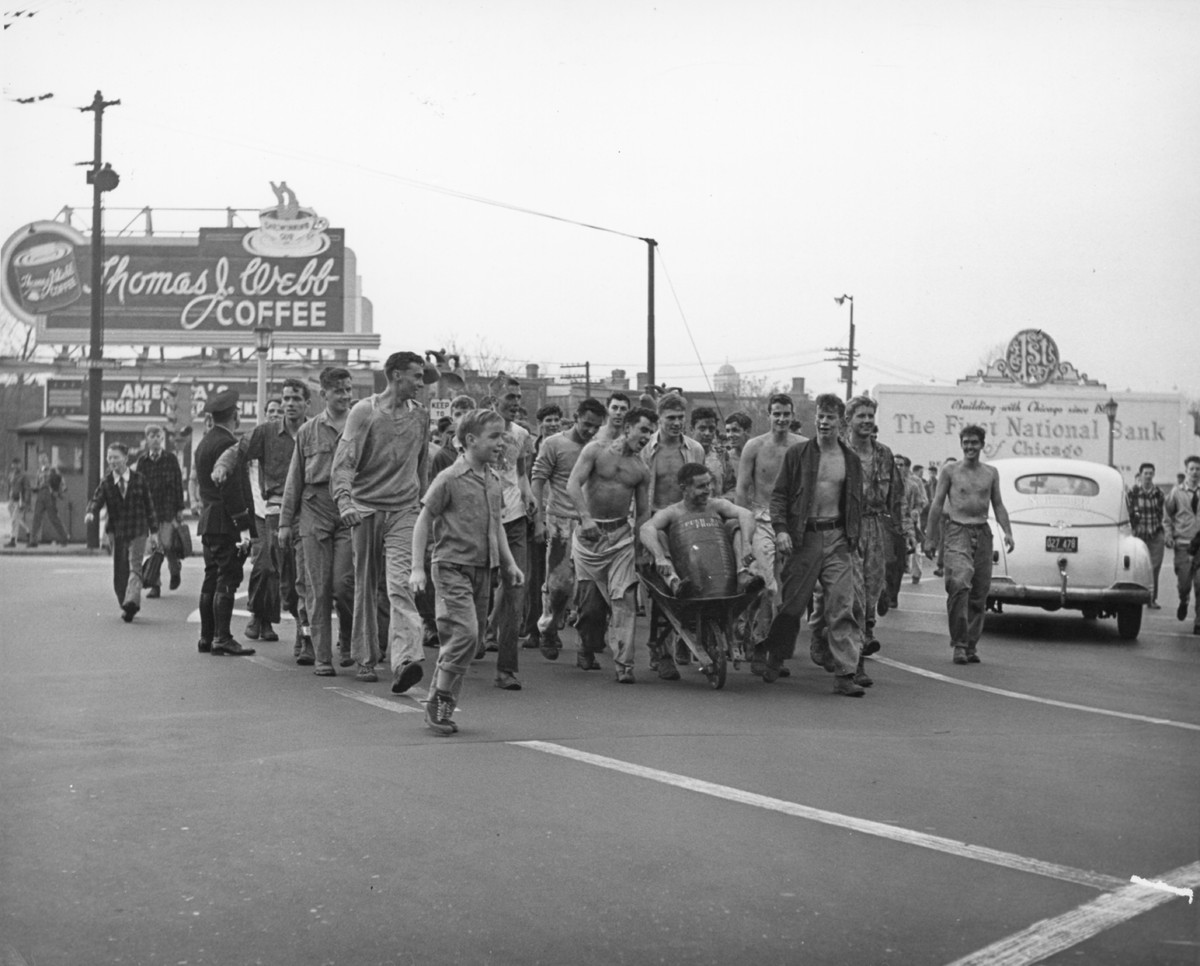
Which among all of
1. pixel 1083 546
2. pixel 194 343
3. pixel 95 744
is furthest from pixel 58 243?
pixel 95 744

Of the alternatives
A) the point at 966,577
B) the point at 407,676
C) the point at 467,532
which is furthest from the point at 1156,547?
the point at 407,676

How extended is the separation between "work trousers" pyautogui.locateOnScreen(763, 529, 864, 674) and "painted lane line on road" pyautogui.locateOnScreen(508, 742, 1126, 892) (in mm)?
3030

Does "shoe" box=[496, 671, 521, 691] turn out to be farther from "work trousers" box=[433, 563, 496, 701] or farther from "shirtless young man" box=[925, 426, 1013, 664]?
"shirtless young man" box=[925, 426, 1013, 664]

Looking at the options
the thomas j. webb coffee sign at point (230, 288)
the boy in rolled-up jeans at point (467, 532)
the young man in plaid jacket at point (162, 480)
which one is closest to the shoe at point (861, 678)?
the boy in rolled-up jeans at point (467, 532)

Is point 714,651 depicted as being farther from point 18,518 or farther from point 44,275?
point 44,275

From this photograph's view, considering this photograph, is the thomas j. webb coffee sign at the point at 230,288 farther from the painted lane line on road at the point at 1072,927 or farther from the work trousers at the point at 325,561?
the painted lane line on road at the point at 1072,927

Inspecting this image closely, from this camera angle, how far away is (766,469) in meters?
11.7

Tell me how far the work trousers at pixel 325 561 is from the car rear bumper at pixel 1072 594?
21.1 ft

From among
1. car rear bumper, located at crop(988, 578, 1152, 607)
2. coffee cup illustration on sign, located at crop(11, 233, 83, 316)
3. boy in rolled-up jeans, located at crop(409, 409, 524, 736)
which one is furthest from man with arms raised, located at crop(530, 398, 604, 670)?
coffee cup illustration on sign, located at crop(11, 233, 83, 316)

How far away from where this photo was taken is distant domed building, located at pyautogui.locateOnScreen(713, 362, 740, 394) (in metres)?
90.9

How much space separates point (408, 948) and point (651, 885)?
0.98 meters

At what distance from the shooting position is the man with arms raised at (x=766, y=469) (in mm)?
11414

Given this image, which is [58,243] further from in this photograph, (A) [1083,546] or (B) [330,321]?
(A) [1083,546]

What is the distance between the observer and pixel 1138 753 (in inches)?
321
